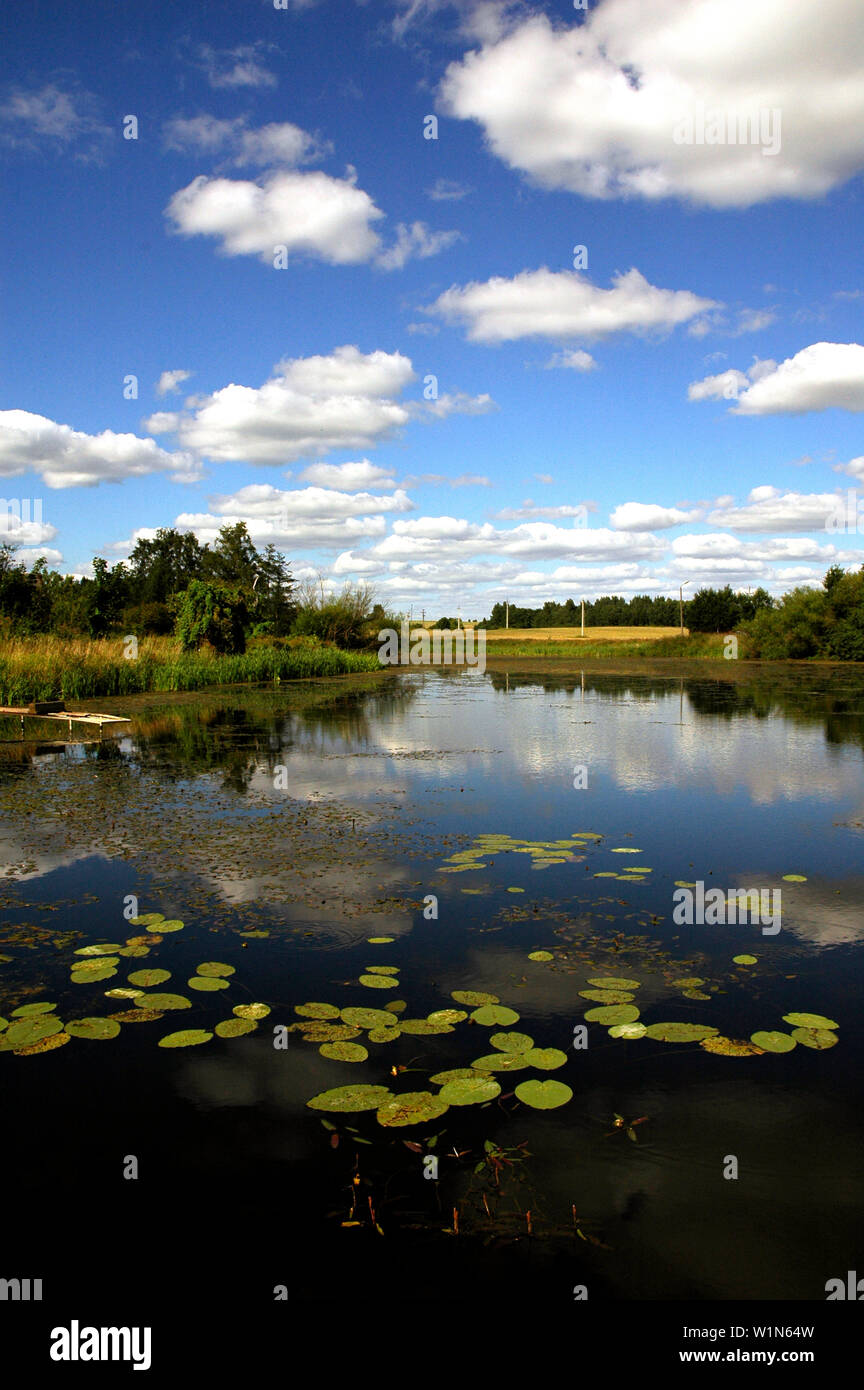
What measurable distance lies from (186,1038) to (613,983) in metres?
2.21

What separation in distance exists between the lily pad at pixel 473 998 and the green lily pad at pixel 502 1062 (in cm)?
49

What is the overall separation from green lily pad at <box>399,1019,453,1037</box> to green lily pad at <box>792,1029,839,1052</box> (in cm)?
163

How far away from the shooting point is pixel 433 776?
1111cm

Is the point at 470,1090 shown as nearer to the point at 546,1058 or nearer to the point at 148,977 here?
the point at 546,1058

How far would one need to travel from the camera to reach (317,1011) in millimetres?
4207

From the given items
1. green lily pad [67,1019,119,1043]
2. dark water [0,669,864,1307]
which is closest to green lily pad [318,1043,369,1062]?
dark water [0,669,864,1307]

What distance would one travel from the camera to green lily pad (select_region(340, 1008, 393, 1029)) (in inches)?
159

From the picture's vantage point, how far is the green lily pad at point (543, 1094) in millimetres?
3359

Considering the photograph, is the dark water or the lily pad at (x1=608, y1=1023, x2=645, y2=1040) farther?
the lily pad at (x1=608, y1=1023, x2=645, y2=1040)

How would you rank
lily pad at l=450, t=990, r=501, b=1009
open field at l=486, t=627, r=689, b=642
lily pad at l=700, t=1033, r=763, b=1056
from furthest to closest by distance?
open field at l=486, t=627, r=689, b=642 < lily pad at l=450, t=990, r=501, b=1009 < lily pad at l=700, t=1033, r=763, b=1056

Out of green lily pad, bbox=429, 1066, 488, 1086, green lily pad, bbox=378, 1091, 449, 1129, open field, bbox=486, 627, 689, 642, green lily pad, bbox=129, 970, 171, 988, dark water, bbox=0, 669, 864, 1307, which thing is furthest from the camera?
open field, bbox=486, 627, 689, 642

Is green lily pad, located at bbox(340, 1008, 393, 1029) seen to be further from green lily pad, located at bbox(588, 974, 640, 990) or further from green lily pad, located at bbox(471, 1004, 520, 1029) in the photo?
green lily pad, located at bbox(588, 974, 640, 990)

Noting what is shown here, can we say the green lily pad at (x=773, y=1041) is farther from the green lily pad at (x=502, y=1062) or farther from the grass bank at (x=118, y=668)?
the grass bank at (x=118, y=668)

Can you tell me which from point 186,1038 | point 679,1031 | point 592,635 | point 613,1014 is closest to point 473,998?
point 613,1014
